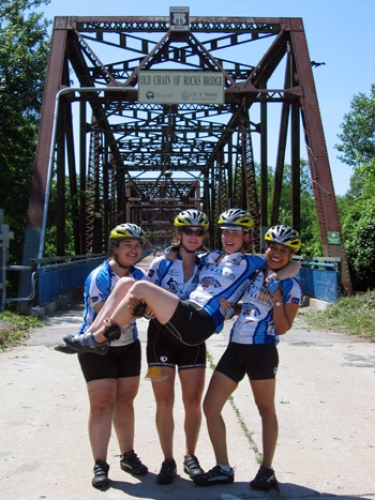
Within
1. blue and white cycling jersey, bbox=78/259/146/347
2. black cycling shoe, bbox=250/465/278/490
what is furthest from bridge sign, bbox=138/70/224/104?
black cycling shoe, bbox=250/465/278/490

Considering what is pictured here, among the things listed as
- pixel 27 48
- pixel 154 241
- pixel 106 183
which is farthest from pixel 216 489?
pixel 154 241

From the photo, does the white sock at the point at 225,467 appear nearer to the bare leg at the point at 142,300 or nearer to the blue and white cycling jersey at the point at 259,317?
the blue and white cycling jersey at the point at 259,317

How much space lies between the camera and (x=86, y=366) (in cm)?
419

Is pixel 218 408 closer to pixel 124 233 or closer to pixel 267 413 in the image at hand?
pixel 267 413

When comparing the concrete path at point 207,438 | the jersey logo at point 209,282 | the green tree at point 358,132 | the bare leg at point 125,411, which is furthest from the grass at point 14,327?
the green tree at point 358,132

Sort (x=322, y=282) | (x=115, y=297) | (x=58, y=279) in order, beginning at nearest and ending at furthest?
(x=115, y=297), (x=322, y=282), (x=58, y=279)

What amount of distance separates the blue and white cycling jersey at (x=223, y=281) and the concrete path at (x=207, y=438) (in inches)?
43.2

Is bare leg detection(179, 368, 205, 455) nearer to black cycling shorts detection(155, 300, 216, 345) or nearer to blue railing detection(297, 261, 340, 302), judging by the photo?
black cycling shorts detection(155, 300, 216, 345)

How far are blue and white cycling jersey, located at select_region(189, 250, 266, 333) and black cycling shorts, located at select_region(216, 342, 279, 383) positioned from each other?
191mm

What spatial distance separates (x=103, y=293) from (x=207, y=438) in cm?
165

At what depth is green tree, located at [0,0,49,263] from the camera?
21.9m

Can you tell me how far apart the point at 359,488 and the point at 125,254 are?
2106 mm

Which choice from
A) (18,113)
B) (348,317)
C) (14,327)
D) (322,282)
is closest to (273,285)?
(14,327)

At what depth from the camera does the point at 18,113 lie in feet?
74.1
